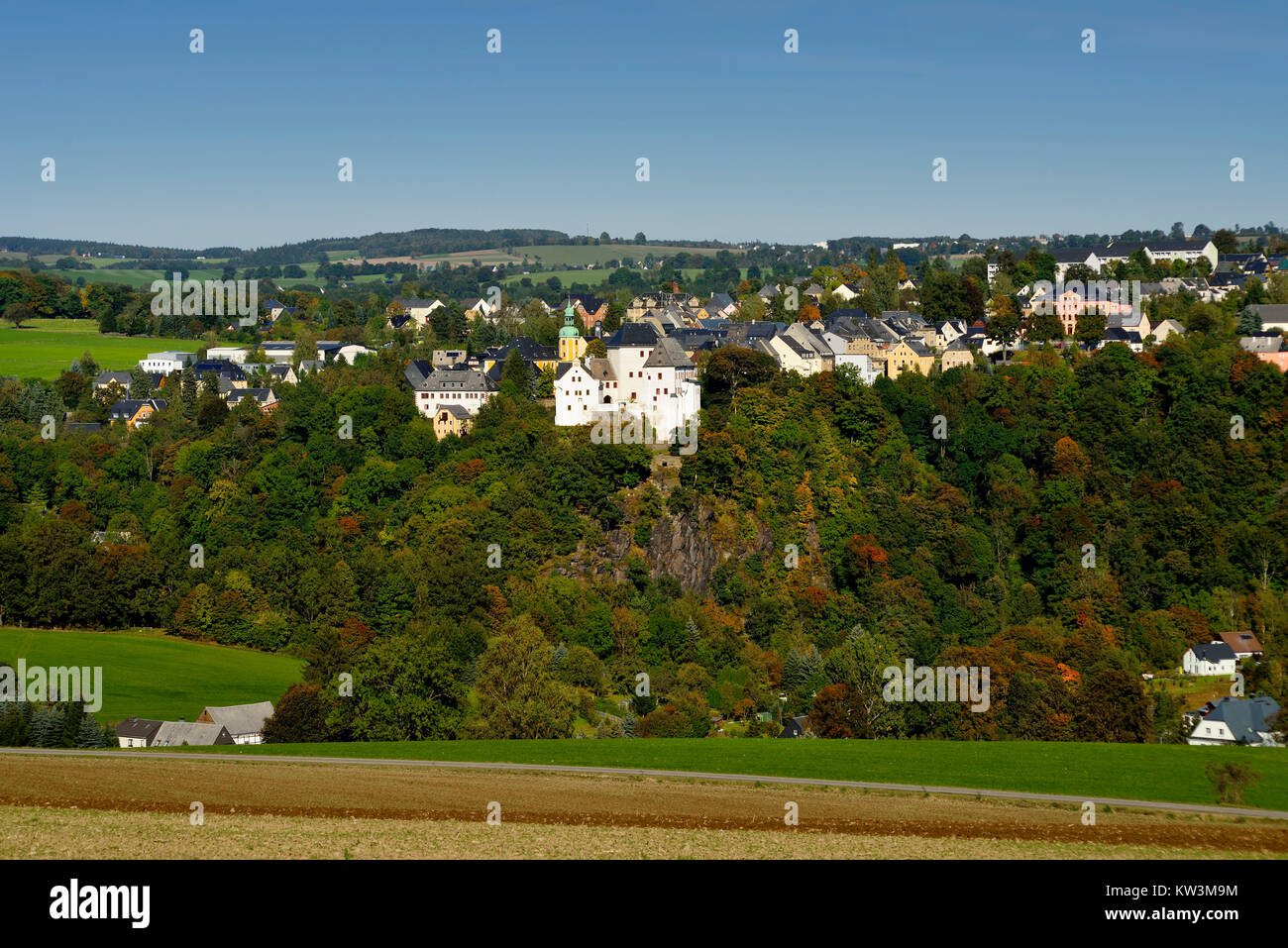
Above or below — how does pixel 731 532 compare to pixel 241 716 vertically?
above

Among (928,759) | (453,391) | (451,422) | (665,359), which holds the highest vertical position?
(665,359)

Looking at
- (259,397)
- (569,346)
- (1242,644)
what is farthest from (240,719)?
(1242,644)

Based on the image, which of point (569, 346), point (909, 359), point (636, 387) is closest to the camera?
point (636, 387)

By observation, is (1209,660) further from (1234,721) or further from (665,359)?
(665,359)

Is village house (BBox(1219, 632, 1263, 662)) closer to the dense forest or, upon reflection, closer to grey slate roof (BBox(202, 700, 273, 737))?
the dense forest

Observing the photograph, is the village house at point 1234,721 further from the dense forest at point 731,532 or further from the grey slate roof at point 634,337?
the grey slate roof at point 634,337

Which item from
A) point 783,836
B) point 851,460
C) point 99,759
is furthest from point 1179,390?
point 99,759

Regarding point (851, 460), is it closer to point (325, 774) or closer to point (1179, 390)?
point (1179, 390)

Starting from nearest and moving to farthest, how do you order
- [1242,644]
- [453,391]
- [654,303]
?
[1242,644], [453,391], [654,303]
